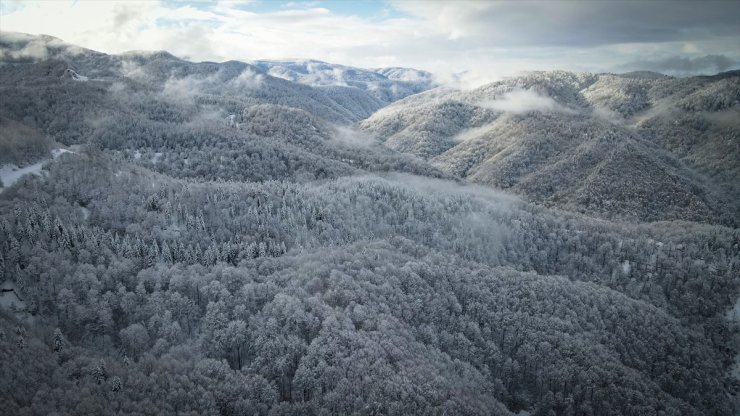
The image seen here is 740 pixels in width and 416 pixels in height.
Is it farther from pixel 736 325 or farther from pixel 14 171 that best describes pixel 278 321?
pixel 736 325

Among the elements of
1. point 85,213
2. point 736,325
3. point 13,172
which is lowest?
point 736,325

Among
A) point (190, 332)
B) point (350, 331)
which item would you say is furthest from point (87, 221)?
point (350, 331)

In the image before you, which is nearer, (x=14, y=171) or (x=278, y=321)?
(x=278, y=321)

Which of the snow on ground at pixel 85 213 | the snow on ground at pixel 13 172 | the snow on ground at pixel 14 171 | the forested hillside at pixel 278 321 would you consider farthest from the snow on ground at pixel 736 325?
the snow on ground at pixel 13 172

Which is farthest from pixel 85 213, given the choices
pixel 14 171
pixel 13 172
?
pixel 14 171

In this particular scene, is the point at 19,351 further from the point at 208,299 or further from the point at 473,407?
the point at 473,407

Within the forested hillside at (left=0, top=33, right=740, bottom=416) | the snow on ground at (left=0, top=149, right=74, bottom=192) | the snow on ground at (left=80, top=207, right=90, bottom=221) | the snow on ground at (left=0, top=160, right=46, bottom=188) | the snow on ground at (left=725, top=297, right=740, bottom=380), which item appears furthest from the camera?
the snow on ground at (left=725, top=297, right=740, bottom=380)

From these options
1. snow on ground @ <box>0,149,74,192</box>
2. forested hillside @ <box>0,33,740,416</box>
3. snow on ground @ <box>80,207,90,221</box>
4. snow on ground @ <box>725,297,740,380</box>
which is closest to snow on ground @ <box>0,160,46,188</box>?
snow on ground @ <box>0,149,74,192</box>

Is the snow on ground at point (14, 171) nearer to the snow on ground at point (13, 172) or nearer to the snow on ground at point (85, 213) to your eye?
the snow on ground at point (13, 172)

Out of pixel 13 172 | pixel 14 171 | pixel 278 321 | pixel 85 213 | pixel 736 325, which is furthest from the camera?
pixel 736 325

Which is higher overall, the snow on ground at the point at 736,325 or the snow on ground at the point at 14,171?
the snow on ground at the point at 14,171

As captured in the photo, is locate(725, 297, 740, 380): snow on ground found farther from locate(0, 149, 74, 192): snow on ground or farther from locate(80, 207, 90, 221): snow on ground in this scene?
locate(0, 149, 74, 192): snow on ground
